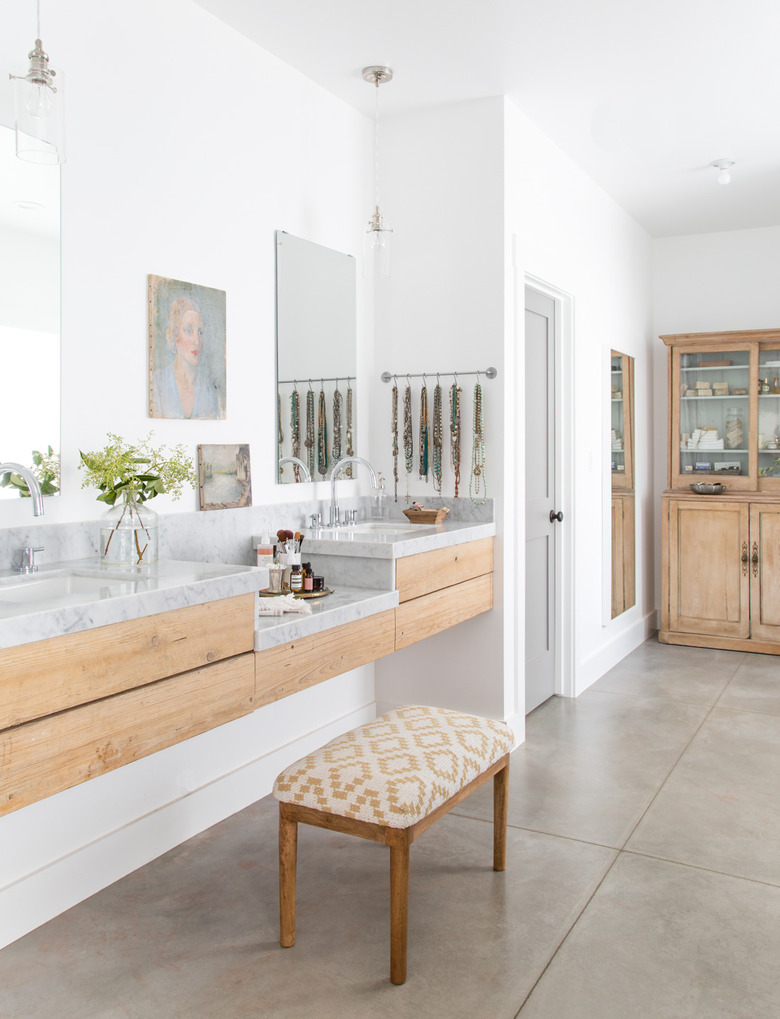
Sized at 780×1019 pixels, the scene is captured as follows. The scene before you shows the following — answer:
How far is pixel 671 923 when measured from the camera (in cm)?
234

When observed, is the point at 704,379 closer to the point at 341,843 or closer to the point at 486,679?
the point at 486,679

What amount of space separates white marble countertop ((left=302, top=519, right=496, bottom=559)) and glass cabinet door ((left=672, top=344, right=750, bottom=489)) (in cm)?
262

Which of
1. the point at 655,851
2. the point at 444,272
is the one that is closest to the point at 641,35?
the point at 444,272

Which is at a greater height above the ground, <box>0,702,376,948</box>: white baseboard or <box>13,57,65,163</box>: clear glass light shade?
<box>13,57,65,163</box>: clear glass light shade

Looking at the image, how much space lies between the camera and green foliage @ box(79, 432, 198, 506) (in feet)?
7.87

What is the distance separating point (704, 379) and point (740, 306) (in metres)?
0.61

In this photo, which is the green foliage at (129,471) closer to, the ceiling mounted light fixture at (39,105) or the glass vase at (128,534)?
the glass vase at (128,534)

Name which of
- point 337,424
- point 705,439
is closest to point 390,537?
point 337,424

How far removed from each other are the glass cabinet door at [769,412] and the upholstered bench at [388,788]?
3839 mm

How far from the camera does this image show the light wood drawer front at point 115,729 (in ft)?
5.61

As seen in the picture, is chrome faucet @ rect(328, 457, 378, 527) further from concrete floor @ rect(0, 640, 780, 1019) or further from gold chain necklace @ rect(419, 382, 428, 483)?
concrete floor @ rect(0, 640, 780, 1019)

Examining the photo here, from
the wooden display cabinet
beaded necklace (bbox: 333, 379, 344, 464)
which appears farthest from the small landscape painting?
the wooden display cabinet

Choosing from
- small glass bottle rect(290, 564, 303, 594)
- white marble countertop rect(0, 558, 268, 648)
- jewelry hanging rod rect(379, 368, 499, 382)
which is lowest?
small glass bottle rect(290, 564, 303, 594)

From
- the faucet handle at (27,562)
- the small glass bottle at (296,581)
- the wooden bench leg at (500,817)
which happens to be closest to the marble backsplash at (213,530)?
the faucet handle at (27,562)
